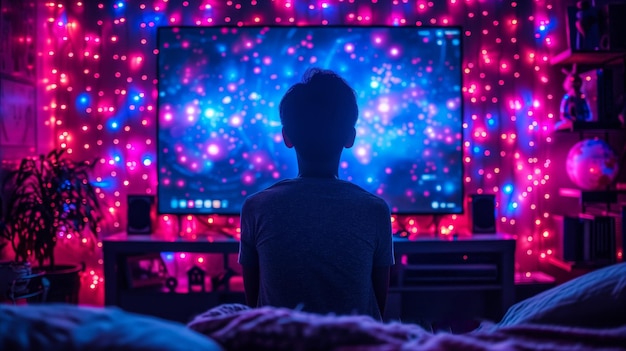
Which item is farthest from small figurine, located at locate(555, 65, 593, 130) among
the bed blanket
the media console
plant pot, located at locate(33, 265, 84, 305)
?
plant pot, located at locate(33, 265, 84, 305)

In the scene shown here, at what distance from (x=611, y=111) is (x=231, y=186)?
2.50m

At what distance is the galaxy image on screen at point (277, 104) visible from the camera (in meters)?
3.66

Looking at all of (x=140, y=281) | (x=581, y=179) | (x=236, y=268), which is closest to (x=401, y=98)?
(x=581, y=179)

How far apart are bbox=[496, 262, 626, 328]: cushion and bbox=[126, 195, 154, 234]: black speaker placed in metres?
2.92

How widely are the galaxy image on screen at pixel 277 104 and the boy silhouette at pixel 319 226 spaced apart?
2.14 m

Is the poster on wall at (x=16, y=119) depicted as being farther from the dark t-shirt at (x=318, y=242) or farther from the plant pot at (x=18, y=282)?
the dark t-shirt at (x=318, y=242)

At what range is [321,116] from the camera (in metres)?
1.49

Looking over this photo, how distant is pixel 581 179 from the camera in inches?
140

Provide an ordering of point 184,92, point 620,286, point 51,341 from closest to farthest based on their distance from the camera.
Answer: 1. point 51,341
2. point 620,286
3. point 184,92

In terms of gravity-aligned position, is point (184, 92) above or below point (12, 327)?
above

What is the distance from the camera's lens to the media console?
10.9 ft

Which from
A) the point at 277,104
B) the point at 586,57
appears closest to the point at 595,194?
the point at 586,57

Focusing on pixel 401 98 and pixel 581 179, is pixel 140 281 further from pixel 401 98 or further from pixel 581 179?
pixel 581 179

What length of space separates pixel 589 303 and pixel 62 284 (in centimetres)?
306
